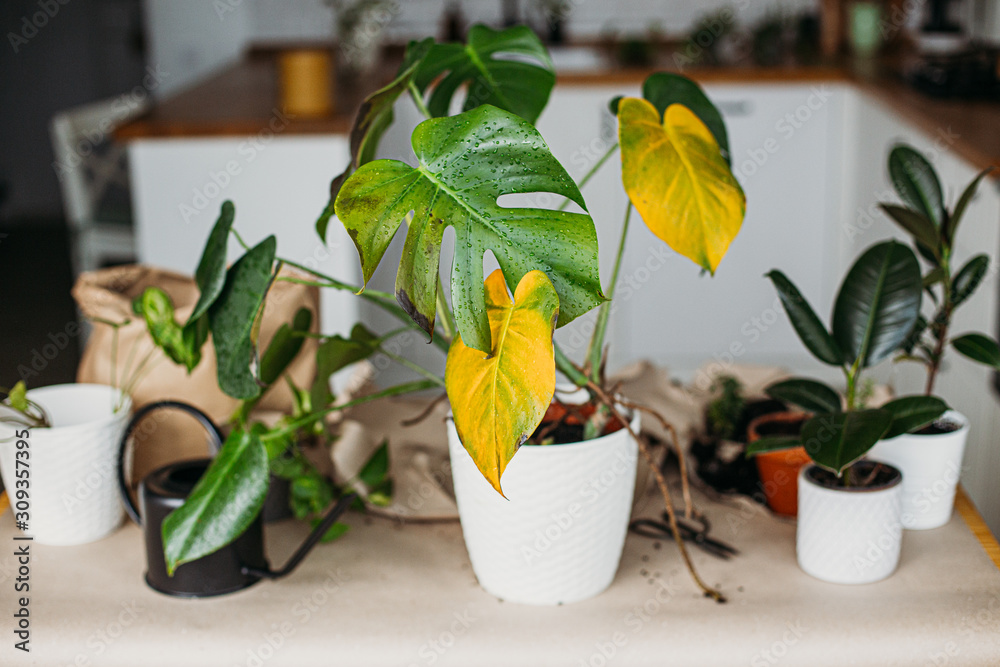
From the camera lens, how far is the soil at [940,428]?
0.95m

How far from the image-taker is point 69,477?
0.94 meters

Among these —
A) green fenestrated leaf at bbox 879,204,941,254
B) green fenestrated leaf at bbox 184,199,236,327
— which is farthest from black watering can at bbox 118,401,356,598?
green fenestrated leaf at bbox 879,204,941,254

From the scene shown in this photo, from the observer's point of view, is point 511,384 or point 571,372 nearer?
point 511,384

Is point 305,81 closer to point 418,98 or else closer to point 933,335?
point 418,98

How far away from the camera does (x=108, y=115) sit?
2.82 meters

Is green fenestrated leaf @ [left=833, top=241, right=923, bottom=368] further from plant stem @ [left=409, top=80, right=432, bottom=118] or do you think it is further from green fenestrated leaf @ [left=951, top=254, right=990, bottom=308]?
plant stem @ [left=409, top=80, right=432, bottom=118]

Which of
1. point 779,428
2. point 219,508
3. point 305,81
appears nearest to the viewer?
point 219,508

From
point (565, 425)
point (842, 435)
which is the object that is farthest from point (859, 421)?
point (565, 425)

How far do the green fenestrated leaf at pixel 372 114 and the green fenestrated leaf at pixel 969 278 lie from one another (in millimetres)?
523

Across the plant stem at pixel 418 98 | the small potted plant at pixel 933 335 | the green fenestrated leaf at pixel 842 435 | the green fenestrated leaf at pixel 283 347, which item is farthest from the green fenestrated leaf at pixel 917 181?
the green fenestrated leaf at pixel 283 347

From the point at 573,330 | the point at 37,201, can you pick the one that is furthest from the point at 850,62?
the point at 37,201

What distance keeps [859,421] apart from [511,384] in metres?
0.33

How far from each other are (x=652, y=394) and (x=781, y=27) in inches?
96.8

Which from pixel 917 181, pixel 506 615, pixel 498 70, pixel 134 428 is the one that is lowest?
pixel 506 615
